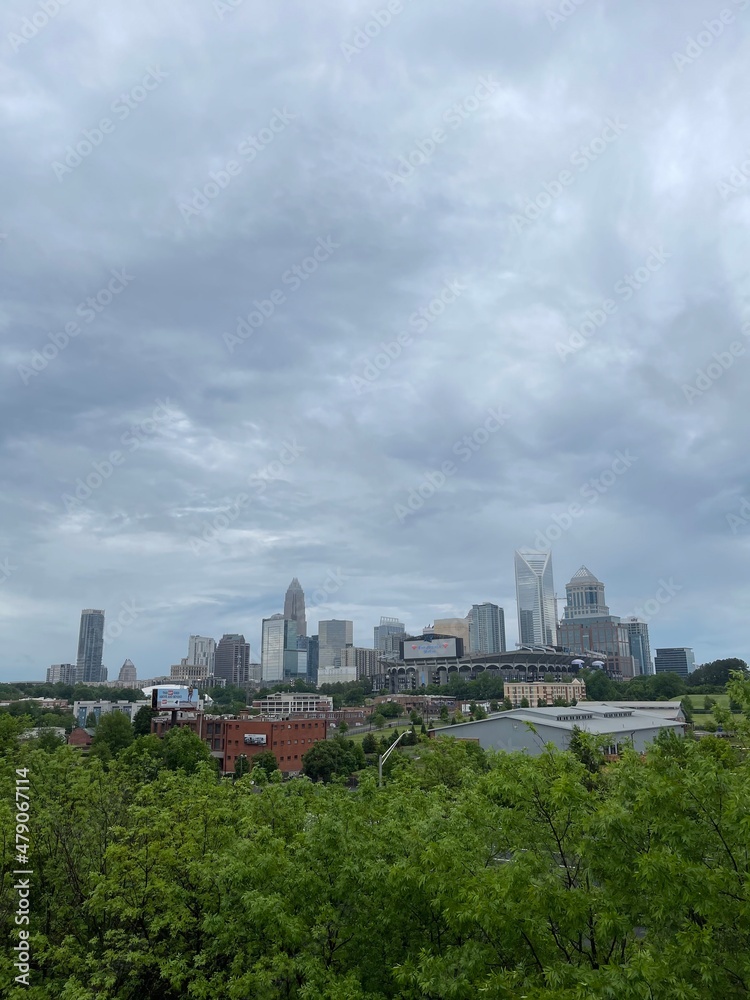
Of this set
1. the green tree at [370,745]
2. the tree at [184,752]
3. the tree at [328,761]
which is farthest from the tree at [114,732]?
the green tree at [370,745]

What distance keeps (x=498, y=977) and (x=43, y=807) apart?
695 inches

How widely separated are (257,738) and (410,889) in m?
104

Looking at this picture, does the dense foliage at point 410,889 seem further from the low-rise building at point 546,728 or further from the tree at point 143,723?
the tree at point 143,723

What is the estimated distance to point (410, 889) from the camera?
1664cm

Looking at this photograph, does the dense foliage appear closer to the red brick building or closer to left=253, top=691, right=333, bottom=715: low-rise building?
the red brick building

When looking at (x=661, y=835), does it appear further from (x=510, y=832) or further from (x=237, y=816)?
(x=237, y=816)

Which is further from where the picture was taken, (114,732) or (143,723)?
(143,723)

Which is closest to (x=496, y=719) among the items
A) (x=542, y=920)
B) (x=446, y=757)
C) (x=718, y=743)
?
(x=446, y=757)

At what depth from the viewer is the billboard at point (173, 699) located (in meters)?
132


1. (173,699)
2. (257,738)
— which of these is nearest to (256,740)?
(257,738)

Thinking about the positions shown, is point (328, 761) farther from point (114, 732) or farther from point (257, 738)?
point (114, 732)

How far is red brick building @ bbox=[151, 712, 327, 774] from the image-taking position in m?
115

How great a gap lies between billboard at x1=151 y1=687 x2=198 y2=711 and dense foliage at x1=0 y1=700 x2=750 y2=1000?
113 meters

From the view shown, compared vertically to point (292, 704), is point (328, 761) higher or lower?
lower
